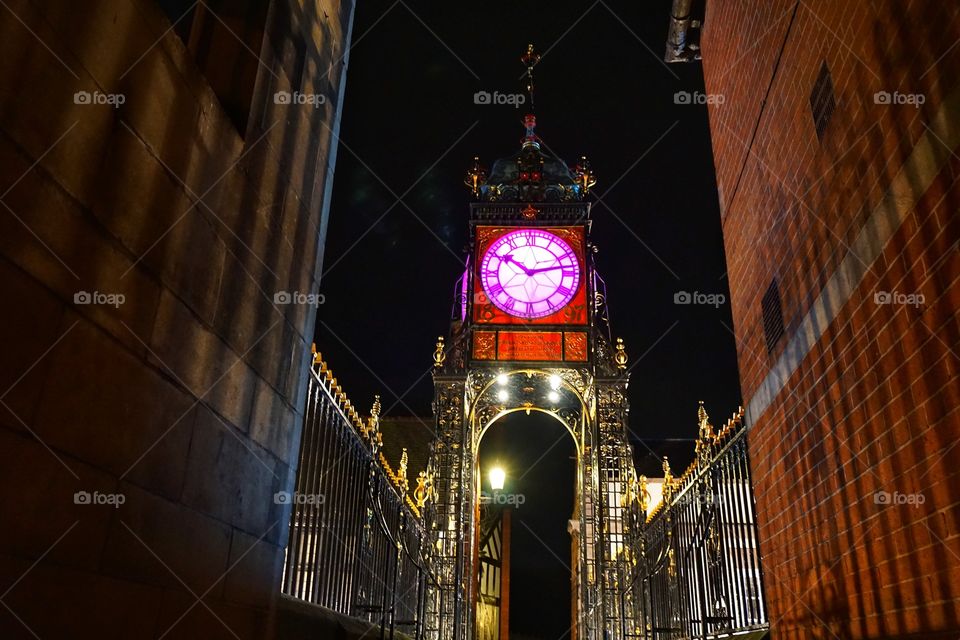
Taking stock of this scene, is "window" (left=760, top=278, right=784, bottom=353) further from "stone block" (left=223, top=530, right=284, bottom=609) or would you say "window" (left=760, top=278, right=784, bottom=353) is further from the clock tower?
the clock tower

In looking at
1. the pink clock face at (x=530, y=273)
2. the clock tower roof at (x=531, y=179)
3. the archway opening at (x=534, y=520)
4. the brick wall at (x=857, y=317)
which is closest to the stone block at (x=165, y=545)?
the brick wall at (x=857, y=317)

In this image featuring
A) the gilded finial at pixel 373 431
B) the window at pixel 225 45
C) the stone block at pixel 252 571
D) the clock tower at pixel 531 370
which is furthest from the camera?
the clock tower at pixel 531 370

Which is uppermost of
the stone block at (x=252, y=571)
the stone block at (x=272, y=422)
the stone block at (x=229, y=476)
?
the stone block at (x=272, y=422)

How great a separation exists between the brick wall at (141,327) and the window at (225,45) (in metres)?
0.02

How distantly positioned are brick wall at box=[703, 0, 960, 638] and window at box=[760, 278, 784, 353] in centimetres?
10

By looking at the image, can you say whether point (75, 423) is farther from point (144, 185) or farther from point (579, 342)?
point (579, 342)

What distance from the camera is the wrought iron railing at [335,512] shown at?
5.41m

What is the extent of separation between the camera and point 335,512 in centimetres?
656

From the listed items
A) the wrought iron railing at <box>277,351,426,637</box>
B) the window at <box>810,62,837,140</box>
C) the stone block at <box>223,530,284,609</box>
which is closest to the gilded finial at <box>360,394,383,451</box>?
the wrought iron railing at <box>277,351,426,637</box>

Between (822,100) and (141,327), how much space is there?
4.33m

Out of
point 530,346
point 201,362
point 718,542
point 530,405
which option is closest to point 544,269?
point 530,346

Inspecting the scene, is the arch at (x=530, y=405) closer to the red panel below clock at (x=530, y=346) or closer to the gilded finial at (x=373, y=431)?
the red panel below clock at (x=530, y=346)

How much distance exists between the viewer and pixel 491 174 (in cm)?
2094

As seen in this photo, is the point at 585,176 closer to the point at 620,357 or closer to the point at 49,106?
the point at 620,357
